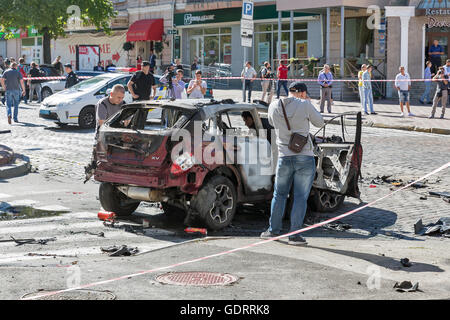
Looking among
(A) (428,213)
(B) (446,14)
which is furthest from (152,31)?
(A) (428,213)

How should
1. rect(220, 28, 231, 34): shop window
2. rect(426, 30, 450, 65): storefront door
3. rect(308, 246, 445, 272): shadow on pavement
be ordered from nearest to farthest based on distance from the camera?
rect(308, 246, 445, 272): shadow on pavement, rect(426, 30, 450, 65): storefront door, rect(220, 28, 231, 34): shop window

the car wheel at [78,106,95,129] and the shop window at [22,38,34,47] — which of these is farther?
the shop window at [22,38,34,47]

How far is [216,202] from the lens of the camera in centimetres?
913

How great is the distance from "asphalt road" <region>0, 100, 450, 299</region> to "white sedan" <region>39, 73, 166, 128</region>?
714 centimetres

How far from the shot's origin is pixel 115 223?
9.64 metres

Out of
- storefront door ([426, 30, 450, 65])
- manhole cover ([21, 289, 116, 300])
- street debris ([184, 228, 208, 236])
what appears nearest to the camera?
manhole cover ([21, 289, 116, 300])

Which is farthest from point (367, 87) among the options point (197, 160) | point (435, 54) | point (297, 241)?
point (297, 241)

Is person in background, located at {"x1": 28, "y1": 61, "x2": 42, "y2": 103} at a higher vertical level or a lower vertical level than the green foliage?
lower

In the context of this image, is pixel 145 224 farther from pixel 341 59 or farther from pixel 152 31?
pixel 152 31

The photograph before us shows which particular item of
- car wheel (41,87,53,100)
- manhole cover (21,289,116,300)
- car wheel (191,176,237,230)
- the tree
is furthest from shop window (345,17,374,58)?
manhole cover (21,289,116,300)

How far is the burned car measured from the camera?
891 cm

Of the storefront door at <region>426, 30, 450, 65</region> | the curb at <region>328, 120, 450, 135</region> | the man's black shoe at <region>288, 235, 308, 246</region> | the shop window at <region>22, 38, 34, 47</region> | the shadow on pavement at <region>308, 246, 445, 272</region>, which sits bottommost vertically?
the shadow on pavement at <region>308, 246, 445, 272</region>

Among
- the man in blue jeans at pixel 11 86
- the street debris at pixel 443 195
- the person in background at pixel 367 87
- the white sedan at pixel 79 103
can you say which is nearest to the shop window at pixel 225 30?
the person in background at pixel 367 87

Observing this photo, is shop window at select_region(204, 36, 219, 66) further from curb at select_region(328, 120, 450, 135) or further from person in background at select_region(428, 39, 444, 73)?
curb at select_region(328, 120, 450, 135)
